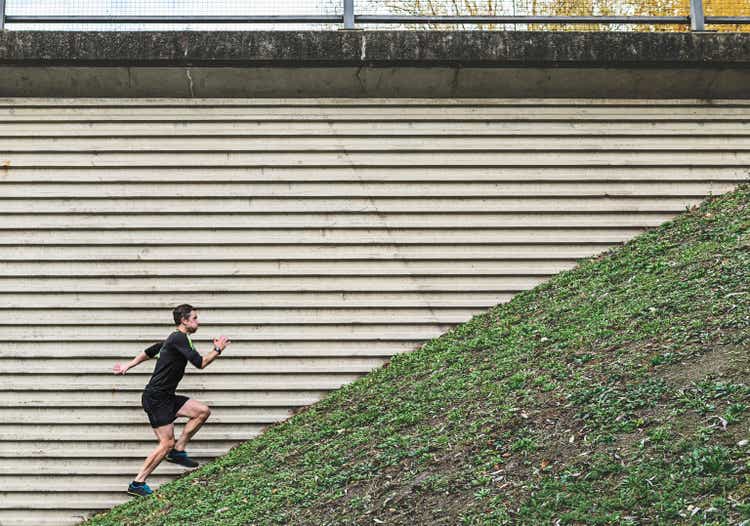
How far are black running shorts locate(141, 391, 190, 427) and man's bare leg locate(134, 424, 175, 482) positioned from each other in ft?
0.20

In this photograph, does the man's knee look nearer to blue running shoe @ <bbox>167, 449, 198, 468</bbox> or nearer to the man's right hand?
blue running shoe @ <bbox>167, 449, 198, 468</bbox>

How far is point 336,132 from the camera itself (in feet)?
29.4

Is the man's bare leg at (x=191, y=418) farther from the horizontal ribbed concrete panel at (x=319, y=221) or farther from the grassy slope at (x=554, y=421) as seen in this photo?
the horizontal ribbed concrete panel at (x=319, y=221)

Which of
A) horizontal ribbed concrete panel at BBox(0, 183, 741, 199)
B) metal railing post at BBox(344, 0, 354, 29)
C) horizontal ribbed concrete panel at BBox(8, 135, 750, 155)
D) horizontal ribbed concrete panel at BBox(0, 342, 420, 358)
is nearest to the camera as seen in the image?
horizontal ribbed concrete panel at BBox(0, 342, 420, 358)

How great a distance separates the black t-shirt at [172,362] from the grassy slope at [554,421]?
31.9 inches

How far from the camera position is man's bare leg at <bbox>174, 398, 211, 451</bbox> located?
7.78 metres

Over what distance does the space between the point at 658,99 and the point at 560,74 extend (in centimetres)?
109

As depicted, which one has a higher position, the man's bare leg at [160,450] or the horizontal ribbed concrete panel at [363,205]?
the horizontal ribbed concrete panel at [363,205]

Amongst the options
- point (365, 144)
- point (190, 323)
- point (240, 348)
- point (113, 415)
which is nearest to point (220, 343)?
point (190, 323)

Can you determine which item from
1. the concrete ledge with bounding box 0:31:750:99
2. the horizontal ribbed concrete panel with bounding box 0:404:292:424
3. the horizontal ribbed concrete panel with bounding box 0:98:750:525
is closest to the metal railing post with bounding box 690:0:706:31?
the concrete ledge with bounding box 0:31:750:99

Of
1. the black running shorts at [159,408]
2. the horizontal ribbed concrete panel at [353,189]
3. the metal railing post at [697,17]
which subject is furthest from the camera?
the metal railing post at [697,17]

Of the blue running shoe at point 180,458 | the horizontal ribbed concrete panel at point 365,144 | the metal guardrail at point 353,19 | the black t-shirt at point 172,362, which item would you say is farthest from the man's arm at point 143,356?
the metal guardrail at point 353,19

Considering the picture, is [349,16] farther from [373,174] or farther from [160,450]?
[160,450]

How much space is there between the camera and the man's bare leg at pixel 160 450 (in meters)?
7.62
